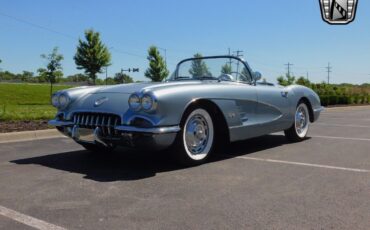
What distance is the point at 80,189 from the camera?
13.0ft

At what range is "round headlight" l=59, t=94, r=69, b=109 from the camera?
5518 mm

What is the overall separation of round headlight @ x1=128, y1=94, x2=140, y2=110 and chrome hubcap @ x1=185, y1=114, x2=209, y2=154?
691 mm

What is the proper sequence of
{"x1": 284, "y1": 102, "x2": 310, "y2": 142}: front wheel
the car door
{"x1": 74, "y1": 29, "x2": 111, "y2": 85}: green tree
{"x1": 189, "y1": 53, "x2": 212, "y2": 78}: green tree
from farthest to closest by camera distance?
{"x1": 74, "y1": 29, "x2": 111, "y2": 85}: green tree → {"x1": 284, "y1": 102, "x2": 310, "y2": 142}: front wheel → {"x1": 189, "y1": 53, "x2": 212, "y2": 78}: green tree → the car door

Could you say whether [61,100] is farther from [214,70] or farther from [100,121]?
[214,70]

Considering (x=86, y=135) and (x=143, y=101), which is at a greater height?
(x=143, y=101)

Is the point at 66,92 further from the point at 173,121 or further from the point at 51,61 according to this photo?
the point at 51,61

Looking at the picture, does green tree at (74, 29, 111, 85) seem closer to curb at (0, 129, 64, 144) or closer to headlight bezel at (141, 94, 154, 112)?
curb at (0, 129, 64, 144)

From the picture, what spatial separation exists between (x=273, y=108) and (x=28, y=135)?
4231mm

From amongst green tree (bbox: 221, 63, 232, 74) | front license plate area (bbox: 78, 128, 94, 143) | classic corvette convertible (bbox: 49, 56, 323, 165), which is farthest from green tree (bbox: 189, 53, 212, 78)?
front license plate area (bbox: 78, 128, 94, 143)

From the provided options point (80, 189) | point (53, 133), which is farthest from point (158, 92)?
point (53, 133)

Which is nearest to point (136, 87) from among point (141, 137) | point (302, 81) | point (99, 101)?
point (99, 101)

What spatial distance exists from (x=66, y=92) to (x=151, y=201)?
8.47ft

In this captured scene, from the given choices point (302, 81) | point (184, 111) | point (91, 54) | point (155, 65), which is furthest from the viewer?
point (155, 65)

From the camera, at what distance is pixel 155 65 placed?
163 feet
